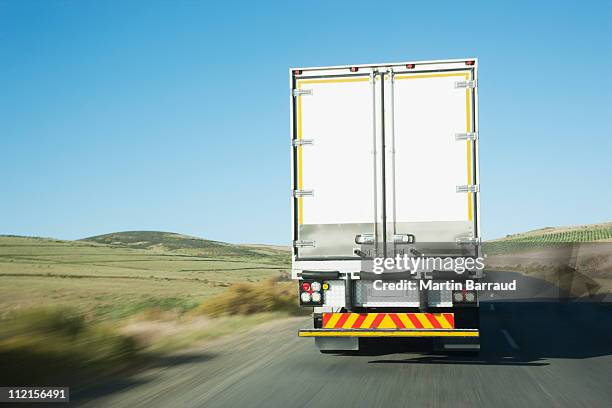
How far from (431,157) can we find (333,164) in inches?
55.4

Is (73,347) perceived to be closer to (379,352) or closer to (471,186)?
(379,352)

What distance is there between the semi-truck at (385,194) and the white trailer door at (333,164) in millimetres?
15

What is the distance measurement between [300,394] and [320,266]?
2.60 m

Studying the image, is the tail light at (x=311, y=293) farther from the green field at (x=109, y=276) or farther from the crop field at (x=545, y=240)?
the crop field at (x=545, y=240)

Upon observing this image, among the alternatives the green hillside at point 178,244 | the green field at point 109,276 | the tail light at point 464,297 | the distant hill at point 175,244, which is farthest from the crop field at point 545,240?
the distant hill at point 175,244

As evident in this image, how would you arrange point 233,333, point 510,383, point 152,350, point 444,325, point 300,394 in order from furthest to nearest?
point 233,333 < point 152,350 < point 444,325 < point 510,383 < point 300,394

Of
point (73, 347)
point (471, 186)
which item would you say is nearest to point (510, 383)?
point (471, 186)

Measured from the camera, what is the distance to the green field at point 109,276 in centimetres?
2797

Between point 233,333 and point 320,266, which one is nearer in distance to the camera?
point 320,266

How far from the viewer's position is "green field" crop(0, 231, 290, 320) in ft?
91.8

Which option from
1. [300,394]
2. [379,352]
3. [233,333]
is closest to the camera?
[300,394]

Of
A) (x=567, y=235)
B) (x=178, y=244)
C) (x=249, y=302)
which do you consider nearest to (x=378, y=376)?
(x=249, y=302)

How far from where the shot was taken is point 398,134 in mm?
10164

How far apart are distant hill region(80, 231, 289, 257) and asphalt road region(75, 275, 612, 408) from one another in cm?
9863
